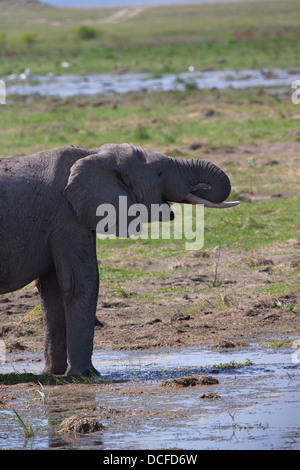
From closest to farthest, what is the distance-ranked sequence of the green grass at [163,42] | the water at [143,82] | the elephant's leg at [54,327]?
the elephant's leg at [54,327]
the water at [143,82]
the green grass at [163,42]

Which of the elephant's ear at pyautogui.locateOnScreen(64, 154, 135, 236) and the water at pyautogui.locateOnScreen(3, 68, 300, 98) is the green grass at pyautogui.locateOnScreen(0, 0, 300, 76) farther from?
the elephant's ear at pyautogui.locateOnScreen(64, 154, 135, 236)

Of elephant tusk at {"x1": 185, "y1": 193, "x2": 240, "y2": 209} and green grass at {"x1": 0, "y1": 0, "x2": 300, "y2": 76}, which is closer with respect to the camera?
elephant tusk at {"x1": 185, "y1": 193, "x2": 240, "y2": 209}

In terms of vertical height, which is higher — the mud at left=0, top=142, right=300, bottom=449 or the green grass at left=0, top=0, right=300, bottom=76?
the green grass at left=0, top=0, right=300, bottom=76

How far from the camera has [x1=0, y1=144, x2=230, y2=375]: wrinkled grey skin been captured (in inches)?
318

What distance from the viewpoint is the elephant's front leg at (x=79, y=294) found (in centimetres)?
818

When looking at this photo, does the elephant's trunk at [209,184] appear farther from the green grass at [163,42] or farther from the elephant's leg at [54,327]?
the green grass at [163,42]

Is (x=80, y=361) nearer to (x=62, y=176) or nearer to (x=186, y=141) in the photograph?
(x=62, y=176)

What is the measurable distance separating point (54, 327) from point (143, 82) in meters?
29.6

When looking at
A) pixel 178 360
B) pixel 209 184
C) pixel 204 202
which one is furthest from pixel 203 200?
pixel 178 360

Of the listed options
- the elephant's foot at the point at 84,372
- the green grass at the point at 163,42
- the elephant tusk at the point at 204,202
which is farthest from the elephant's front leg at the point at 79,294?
the green grass at the point at 163,42

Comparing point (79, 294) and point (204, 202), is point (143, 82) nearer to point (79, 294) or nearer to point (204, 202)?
point (204, 202)

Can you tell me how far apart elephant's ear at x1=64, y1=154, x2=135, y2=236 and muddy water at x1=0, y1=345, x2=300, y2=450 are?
52.2 inches

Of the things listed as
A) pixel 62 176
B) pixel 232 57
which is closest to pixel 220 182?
pixel 62 176

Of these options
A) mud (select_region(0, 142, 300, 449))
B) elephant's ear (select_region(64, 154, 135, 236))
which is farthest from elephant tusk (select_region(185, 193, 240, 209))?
mud (select_region(0, 142, 300, 449))
